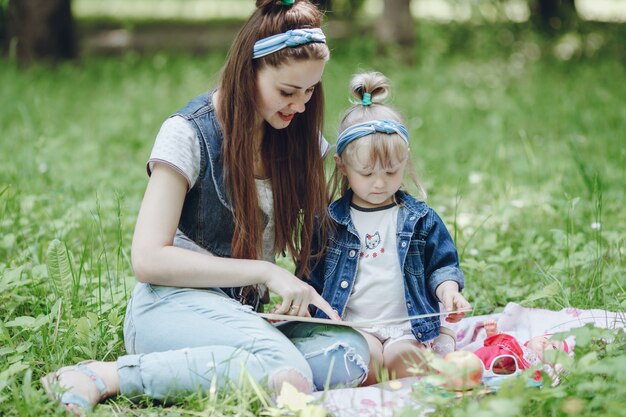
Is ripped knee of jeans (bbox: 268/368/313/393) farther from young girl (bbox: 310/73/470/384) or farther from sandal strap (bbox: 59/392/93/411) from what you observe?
sandal strap (bbox: 59/392/93/411)

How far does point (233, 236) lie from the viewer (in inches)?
99.0

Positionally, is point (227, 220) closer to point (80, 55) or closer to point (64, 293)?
point (64, 293)

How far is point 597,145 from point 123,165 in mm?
2887

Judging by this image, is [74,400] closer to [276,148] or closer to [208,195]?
[208,195]

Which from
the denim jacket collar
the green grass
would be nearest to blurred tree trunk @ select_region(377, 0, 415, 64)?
the green grass

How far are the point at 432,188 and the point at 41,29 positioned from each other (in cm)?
560

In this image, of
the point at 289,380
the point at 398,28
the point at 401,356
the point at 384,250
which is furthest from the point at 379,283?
the point at 398,28

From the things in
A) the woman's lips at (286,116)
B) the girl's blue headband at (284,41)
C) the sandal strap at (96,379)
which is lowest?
the sandal strap at (96,379)

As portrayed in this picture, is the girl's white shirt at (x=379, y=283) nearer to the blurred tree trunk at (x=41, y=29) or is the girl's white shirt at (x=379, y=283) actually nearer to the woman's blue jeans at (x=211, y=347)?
the woman's blue jeans at (x=211, y=347)

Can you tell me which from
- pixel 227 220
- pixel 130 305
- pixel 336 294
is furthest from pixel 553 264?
pixel 130 305

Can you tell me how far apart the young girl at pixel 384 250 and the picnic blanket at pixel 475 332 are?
183mm

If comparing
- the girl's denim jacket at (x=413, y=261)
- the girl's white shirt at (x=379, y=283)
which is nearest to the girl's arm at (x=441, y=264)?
the girl's denim jacket at (x=413, y=261)

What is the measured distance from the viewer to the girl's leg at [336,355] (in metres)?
2.40

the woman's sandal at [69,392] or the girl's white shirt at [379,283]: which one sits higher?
the girl's white shirt at [379,283]
